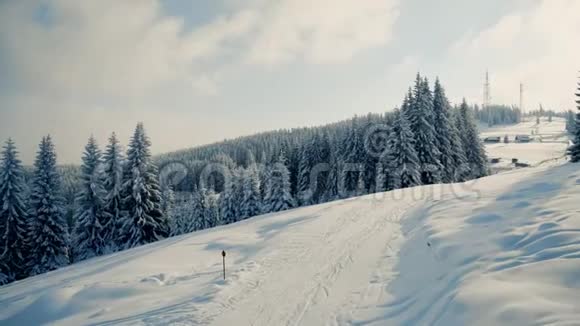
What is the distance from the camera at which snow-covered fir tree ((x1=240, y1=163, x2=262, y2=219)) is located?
149ft

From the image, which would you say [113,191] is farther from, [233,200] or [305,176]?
[305,176]

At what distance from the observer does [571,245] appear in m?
7.13

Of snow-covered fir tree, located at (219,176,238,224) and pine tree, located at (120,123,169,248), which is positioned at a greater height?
Result: pine tree, located at (120,123,169,248)

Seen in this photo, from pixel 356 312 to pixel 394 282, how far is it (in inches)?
81.9

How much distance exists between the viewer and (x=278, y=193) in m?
43.4

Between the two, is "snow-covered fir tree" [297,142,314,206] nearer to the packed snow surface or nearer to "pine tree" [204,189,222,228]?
"pine tree" [204,189,222,228]

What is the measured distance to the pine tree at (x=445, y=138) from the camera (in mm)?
37431

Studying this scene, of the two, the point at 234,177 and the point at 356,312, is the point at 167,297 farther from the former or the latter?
the point at 234,177

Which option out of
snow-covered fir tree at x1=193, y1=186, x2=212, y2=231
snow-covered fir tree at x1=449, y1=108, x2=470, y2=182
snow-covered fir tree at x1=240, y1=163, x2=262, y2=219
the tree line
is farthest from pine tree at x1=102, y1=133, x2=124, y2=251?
snow-covered fir tree at x1=449, y1=108, x2=470, y2=182

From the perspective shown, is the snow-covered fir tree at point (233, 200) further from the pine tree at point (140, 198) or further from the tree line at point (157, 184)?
the pine tree at point (140, 198)

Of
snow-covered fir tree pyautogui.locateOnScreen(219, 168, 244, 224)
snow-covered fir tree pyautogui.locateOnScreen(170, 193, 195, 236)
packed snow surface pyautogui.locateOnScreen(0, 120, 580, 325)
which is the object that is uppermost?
packed snow surface pyautogui.locateOnScreen(0, 120, 580, 325)

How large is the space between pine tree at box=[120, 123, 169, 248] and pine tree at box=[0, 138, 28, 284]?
8.07m

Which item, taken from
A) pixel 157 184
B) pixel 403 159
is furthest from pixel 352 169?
pixel 157 184

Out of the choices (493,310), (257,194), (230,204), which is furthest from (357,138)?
(493,310)
